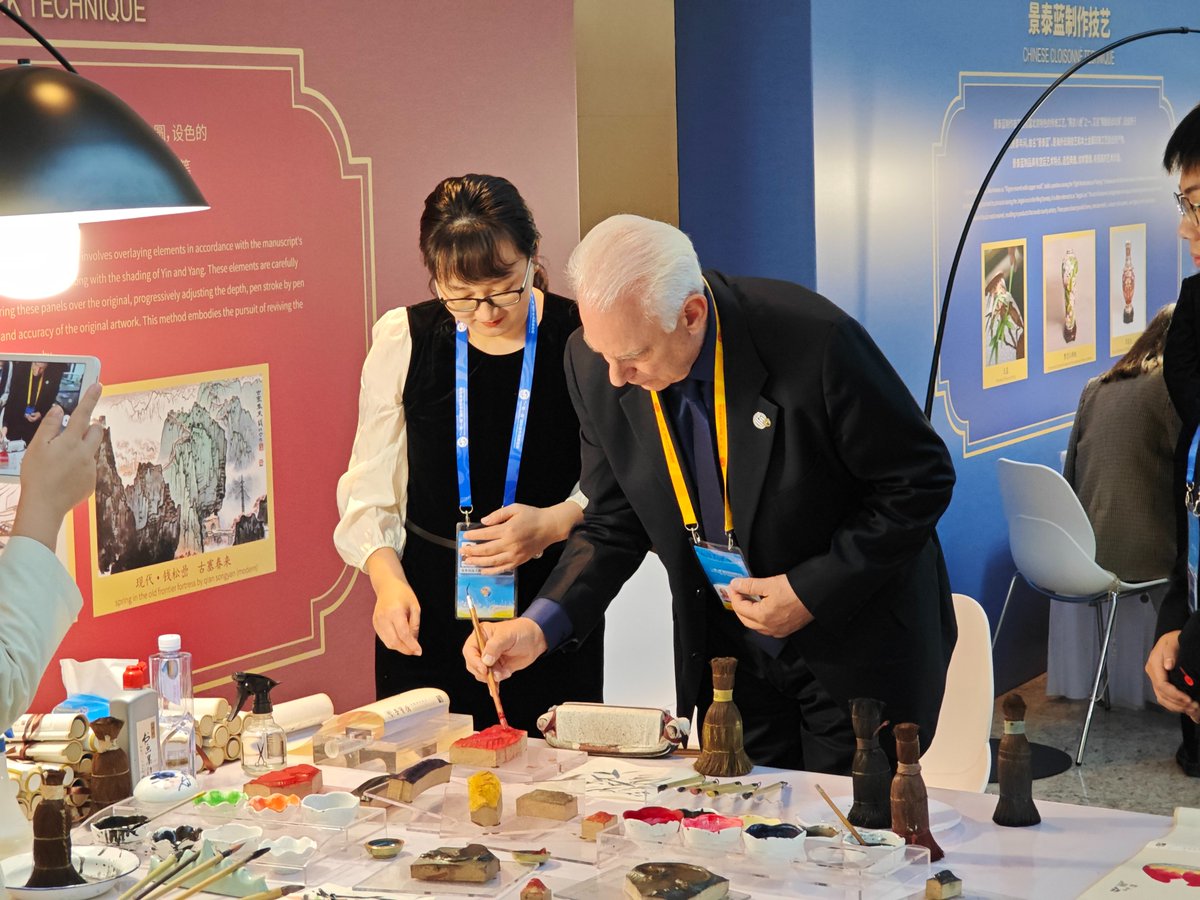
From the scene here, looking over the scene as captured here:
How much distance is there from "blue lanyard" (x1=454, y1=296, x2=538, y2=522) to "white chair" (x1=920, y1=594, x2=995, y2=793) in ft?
3.17

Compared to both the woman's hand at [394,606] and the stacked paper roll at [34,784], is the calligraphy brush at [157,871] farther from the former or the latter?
the woman's hand at [394,606]

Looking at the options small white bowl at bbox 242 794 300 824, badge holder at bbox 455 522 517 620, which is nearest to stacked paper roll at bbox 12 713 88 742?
small white bowl at bbox 242 794 300 824

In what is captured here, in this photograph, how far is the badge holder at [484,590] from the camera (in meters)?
2.87

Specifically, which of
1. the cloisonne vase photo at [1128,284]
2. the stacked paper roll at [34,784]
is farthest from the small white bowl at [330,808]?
the cloisonne vase photo at [1128,284]

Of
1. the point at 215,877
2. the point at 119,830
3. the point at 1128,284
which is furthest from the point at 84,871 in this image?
the point at 1128,284

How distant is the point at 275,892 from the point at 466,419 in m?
1.27

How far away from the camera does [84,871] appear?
196cm

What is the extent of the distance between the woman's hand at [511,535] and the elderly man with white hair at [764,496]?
19cm

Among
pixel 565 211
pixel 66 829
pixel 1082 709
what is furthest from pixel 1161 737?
pixel 66 829

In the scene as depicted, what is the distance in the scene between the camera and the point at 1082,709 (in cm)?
589

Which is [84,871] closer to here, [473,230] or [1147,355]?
[473,230]

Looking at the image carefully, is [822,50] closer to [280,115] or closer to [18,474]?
[280,115]

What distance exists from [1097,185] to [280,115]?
456cm

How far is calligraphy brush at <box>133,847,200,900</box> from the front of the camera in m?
1.87
